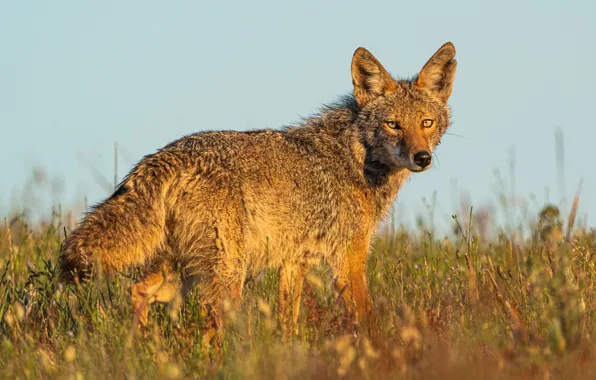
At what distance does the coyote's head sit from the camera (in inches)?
253

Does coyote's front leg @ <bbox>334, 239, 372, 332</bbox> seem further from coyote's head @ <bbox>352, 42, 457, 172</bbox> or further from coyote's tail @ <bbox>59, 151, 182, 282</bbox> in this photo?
coyote's tail @ <bbox>59, 151, 182, 282</bbox>

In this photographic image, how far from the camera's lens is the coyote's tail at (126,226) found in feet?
15.4

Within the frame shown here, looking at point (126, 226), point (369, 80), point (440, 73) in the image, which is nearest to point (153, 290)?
point (126, 226)

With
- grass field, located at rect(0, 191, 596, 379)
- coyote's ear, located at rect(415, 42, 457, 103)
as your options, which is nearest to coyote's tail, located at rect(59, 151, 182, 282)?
grass field, located at rect(0, 191, 596, 379)

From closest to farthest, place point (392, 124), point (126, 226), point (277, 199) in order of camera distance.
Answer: point (126, 226)
point (277, 199)
point (392, 124)

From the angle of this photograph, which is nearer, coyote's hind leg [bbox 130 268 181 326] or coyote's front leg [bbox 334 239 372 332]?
coyote's hind leg [bbox 130 268 181 326]

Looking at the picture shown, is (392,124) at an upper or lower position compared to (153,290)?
upper

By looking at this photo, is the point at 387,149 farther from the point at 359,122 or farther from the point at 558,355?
the point at 558,355

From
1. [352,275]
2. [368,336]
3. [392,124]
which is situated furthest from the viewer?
[392,124]

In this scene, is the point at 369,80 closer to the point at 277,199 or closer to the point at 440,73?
Result: the point at 440,73

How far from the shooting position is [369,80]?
688 cm

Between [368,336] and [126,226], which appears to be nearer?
[368,336]

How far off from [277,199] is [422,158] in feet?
4.13

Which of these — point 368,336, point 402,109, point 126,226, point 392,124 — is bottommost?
point 368,336
